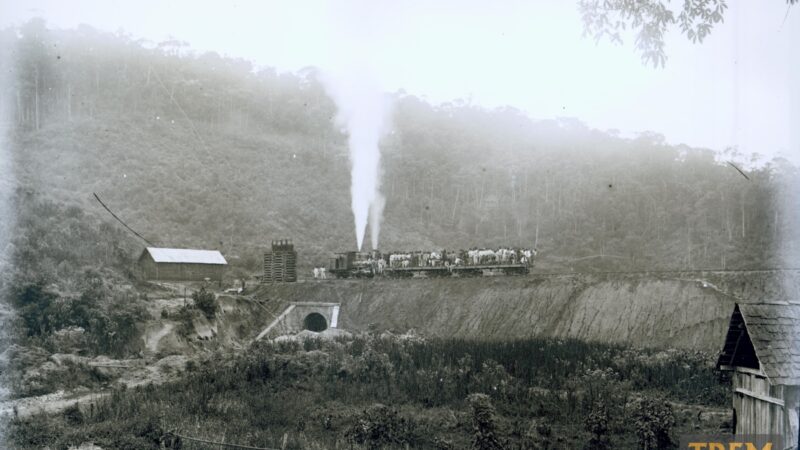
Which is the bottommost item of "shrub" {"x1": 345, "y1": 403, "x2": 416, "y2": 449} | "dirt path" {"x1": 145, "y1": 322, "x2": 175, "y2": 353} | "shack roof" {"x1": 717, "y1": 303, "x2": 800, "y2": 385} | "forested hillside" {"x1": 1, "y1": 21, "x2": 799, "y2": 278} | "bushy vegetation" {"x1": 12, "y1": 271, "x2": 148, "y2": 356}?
"shrub" {"x1": 345, "y1": 403, "x2": 416, "y2": 449}

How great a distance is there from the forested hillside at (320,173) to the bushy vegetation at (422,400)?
24.4m

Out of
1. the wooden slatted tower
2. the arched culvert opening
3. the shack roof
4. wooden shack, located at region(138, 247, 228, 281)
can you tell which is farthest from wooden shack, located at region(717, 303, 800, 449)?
wooden shack, located at region(138, 247, 228, 281)

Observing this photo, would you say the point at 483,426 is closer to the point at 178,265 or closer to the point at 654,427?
the point at 654,427

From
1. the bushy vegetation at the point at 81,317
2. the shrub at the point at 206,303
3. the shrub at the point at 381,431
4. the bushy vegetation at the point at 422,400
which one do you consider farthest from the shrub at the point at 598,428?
the shrub at the point at 206,303

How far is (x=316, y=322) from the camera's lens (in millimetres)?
40000

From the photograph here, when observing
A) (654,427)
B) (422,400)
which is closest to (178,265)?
(422,400)

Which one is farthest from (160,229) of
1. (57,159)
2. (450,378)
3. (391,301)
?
(450,378)

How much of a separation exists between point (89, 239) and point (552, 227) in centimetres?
4105

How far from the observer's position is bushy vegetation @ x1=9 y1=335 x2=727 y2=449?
16281 mm

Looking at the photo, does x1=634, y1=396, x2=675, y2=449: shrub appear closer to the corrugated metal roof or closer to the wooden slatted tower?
the wooden slatted tower

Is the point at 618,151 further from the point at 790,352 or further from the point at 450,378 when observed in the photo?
the point at 790,352

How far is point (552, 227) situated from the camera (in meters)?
65.8

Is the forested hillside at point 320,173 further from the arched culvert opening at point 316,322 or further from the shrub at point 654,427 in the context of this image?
the shrub at point 654,427

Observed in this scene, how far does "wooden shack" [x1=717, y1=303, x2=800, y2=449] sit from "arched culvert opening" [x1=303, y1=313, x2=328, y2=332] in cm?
2938
